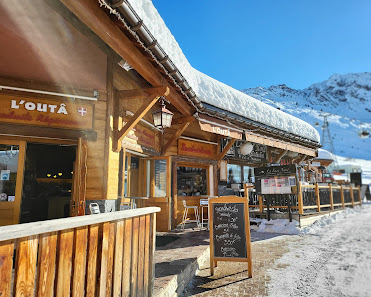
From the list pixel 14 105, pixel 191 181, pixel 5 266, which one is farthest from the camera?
pixel 191 181

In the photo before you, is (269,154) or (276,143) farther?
(269,154)

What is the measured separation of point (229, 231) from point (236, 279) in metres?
0.71

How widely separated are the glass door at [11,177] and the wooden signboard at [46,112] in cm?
55

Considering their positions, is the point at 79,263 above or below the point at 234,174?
below

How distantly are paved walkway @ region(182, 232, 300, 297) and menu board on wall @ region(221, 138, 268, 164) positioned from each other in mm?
5429

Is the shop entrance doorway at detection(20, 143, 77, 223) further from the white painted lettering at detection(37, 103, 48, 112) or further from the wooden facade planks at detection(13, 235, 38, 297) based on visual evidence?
the wooden facade planks at detection(13, 235, 38, 297)

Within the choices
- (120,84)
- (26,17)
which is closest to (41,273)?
(26,17)

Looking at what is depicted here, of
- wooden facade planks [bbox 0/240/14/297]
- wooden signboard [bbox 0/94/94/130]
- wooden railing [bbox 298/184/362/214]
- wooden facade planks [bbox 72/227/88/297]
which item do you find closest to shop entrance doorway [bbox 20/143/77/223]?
wooden signboard [bbox 0/94/94/130]

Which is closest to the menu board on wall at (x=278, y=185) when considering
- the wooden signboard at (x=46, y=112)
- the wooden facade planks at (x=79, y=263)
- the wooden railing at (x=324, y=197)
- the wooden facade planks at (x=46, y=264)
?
the wooden railing at (x=324, y=197)

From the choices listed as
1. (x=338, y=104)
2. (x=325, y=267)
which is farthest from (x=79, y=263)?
(x=338, y=104)

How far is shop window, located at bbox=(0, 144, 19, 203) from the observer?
4.71 meters

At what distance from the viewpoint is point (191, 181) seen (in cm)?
911

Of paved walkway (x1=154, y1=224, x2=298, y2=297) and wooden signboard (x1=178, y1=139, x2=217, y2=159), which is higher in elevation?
wooden signboard (x1=178, y1=139, x2=217, y2=159)

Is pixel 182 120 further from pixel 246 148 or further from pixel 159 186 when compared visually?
pixel 246 148
